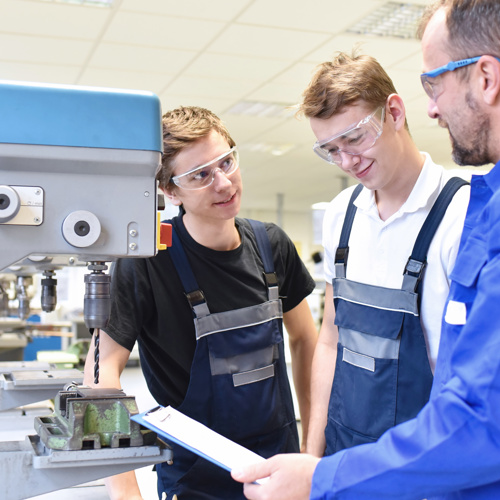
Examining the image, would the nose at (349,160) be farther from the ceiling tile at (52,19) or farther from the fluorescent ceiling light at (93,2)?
the ceiling tile at (52,19)

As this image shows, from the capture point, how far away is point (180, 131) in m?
1.69

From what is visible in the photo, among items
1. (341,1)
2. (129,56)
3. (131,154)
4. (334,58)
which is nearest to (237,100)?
(129,56)

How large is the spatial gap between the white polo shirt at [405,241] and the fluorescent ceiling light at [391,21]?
2.93 m

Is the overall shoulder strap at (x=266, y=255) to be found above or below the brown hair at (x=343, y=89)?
below

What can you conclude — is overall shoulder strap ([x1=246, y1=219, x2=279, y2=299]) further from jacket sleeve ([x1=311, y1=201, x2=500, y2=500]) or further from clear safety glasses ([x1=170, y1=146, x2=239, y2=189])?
jacket sleeve ([x1=311, y1=201, x2=500, y2=500])

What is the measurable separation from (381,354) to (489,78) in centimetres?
79

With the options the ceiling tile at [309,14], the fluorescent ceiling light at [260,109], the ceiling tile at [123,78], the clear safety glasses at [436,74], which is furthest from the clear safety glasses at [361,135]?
the fluorescent ceiling light at [260,109]

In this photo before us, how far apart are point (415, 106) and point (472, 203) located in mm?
5750

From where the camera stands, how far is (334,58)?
5.61 feet

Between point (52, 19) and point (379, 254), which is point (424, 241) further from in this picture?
point (52, 19)

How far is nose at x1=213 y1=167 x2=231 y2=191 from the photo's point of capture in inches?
67.2

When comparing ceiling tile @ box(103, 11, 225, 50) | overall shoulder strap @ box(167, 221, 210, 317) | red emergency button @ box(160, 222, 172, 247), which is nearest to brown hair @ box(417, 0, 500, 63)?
red emergency button @ box(160, 222, 172, 247)

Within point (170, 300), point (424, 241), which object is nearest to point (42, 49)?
point (170, 300)

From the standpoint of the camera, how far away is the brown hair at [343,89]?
5.18 ft
